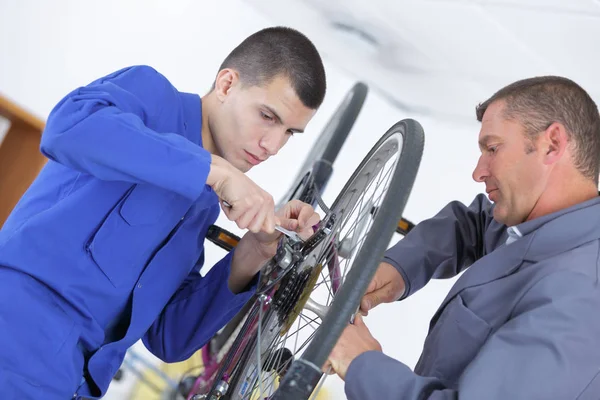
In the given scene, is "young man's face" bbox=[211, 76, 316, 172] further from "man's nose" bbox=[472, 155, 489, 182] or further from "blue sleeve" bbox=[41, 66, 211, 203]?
"man's nose" bbox=[472, 155, 489, 182]

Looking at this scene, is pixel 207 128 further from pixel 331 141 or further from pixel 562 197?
pixel 331 141

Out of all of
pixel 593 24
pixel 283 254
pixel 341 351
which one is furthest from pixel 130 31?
pixel 341 351

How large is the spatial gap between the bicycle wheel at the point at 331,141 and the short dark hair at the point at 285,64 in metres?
0.66

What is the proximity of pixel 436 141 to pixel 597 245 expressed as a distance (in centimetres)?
263

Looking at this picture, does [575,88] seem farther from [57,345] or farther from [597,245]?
[57,345]

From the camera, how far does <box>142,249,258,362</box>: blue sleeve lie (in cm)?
154

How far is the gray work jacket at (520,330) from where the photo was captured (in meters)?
1.09

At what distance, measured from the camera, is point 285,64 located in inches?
59.4

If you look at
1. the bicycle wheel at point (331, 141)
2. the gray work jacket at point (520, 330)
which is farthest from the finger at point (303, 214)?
the bicycle wheel at point (331, 141)

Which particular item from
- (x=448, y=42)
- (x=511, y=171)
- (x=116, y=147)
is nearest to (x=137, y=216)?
(x=116, y=147)

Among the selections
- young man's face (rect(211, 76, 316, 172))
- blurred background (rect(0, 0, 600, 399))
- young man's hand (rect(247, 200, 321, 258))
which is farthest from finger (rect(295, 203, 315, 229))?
blurred background (rect(0, 0, 600, 399))

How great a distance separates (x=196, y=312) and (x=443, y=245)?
2.05ft

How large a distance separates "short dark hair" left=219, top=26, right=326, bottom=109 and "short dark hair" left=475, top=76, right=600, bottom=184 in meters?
0.43

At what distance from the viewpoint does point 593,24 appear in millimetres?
2311
